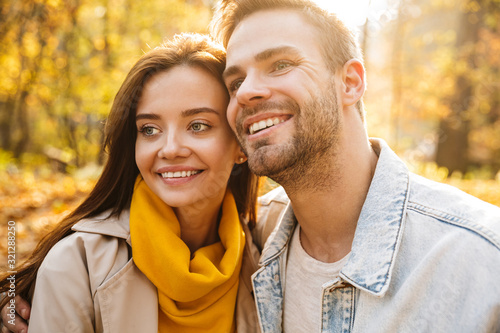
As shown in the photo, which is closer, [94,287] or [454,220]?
[454,220]

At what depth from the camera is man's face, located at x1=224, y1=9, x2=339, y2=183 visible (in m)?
2.11

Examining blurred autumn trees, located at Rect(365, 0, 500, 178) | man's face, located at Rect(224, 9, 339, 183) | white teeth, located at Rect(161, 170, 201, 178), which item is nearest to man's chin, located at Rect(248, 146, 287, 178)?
man's face, located at Rect(224, 9, 339, 183)

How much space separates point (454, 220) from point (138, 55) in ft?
27.4

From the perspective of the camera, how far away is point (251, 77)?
2.20m

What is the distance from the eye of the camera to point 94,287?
6.56 feet

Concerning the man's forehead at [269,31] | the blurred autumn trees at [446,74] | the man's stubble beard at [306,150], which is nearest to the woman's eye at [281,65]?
the man's forehead at [269,31]

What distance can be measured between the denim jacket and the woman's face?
32.7 inches

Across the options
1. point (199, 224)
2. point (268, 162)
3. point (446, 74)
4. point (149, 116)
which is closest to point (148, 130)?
point (149, 116)

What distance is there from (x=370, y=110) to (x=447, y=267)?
37.3 ft

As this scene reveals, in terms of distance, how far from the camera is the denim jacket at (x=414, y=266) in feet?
5.05

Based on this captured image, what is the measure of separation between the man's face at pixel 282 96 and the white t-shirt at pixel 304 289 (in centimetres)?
55

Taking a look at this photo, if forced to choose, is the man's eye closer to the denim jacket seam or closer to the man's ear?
the man's ear

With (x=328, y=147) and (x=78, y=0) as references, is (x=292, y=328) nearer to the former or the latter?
(x=328, y=147)

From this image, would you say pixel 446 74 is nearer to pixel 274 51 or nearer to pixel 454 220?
pixel 274 51
